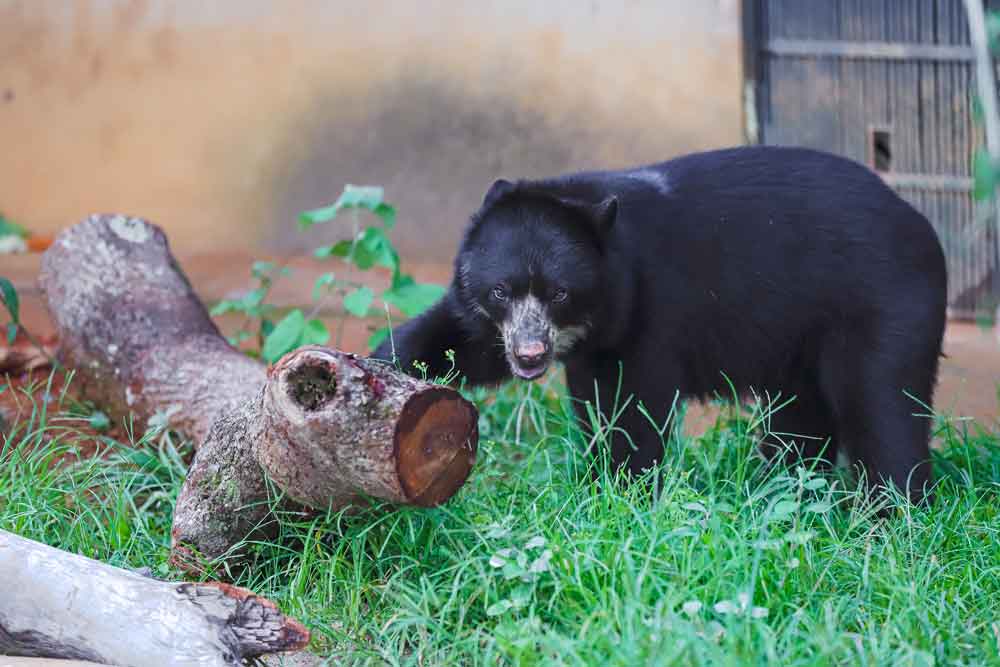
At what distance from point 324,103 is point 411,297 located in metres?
2.91

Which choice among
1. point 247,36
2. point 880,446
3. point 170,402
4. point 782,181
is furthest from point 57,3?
point 880,446

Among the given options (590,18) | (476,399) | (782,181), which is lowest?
(476,399)

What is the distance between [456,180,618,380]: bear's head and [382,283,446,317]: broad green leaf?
4.17 feet

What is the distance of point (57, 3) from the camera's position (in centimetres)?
794

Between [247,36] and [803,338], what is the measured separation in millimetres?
4603

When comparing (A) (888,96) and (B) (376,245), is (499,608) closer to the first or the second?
(B) (376,245)

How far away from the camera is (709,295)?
4.13 metres

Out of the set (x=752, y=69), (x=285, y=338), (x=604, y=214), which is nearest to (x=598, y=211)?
(x=604, y=214)

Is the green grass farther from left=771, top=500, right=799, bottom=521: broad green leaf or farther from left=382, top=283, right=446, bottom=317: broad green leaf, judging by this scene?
left=382, top=283, right=446, bottom=317: broad green leaf

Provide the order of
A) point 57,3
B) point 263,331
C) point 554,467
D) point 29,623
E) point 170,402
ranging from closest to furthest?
point 29,623 < point 554,467 < point 170,402 < point 263,331 < point 57,3

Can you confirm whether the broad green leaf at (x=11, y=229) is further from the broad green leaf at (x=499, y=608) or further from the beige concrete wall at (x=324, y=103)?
the broad green leaf at (x=499, y=608)

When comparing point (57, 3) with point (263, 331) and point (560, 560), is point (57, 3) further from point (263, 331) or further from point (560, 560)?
point (560, 560)

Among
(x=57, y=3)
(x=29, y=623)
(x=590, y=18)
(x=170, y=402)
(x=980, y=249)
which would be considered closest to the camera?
(x=29, y=623)

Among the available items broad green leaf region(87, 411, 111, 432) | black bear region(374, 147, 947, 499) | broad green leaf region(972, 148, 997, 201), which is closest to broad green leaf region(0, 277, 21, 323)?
broad green leaf region(87, 411, 111, 432)
